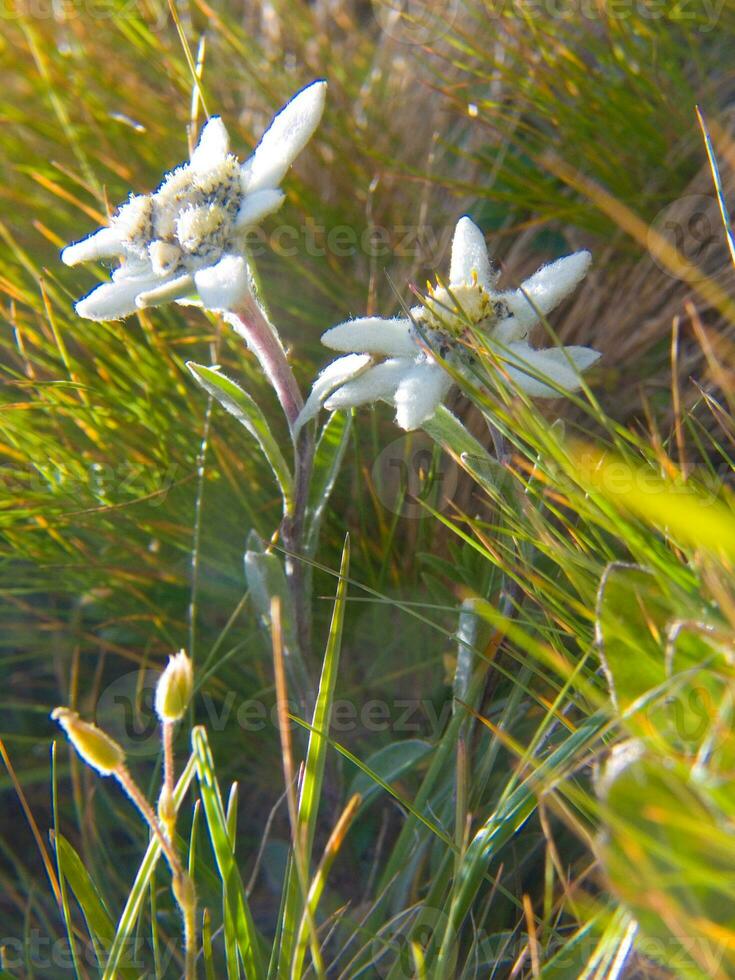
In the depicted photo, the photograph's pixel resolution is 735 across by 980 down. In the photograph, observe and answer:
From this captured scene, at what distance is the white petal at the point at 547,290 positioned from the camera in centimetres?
117

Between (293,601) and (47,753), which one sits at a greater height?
(293,601)

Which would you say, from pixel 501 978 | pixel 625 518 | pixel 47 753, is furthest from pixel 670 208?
pixel 47 753

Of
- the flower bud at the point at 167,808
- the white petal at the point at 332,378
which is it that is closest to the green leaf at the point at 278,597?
the white petal at the point at 332,378

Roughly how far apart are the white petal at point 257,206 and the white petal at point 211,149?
0.09 meters

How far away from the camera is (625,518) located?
36.9 inches

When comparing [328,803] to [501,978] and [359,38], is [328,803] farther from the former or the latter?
[359,38]

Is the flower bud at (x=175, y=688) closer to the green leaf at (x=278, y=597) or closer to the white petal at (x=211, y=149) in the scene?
Answer: the green leaf at (x=278, y=597)

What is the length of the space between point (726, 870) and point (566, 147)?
5.33ft

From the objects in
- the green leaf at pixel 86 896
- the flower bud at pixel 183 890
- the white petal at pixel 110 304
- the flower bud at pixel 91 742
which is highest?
the white petal at pixel 110 304

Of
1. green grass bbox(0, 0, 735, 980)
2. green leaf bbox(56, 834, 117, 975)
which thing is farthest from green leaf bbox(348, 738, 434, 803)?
green leaf bbox(56, 834, 117, 975)

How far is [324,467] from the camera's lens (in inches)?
50.0

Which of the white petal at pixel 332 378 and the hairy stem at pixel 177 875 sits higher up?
the white petal at pixel 332 378

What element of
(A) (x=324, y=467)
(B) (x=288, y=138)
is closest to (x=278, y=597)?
(A) (x=324, y=467)

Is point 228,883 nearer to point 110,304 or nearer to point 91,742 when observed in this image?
point 91,742
